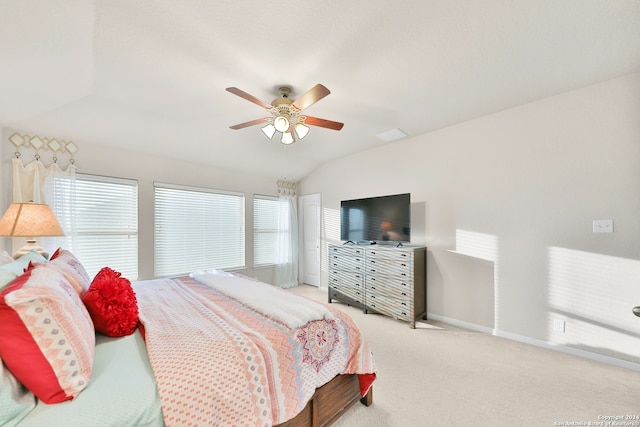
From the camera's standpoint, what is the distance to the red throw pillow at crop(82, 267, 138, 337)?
1.39m

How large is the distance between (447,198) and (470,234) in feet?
1.76

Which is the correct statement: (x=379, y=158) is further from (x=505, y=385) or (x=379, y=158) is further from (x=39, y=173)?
(x=39, y=173)

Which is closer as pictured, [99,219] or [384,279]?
[99,219]

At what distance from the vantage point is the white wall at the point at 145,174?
2.78 meters

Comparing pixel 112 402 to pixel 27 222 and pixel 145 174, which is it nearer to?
pixel 27 222

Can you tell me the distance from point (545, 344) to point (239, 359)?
316cm

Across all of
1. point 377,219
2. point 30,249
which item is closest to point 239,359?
point 30,249

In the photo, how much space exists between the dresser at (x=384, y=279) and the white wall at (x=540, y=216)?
1.12ft

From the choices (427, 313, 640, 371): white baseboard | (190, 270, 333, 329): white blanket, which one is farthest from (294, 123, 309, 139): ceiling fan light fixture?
(427, 313, 640, 371): white baseboard

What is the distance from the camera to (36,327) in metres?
0.94

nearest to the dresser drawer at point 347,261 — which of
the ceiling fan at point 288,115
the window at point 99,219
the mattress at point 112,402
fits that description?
the ceiling fan at point 288,115

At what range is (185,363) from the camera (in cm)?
111

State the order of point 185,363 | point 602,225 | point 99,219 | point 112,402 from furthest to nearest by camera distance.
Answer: point 99,219, point 602,225, point 185,363, point 112,402

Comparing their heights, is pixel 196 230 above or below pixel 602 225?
below
